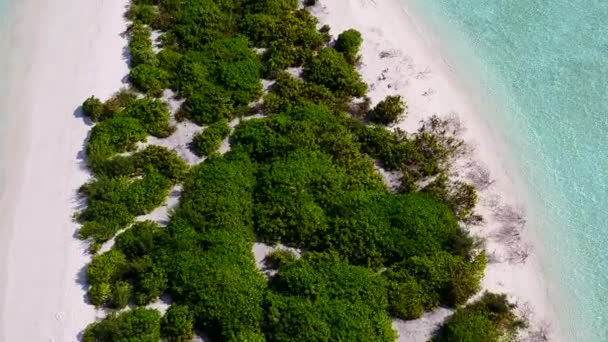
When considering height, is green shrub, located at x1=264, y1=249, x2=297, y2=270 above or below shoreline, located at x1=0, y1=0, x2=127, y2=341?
below

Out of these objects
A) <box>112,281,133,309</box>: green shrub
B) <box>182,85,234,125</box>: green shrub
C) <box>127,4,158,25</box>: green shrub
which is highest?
<box>127,4,158,25</box>: green shrub

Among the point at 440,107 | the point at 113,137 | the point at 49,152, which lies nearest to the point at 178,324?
the point at 113,137

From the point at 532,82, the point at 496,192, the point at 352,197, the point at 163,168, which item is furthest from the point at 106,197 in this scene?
the point at 532,82

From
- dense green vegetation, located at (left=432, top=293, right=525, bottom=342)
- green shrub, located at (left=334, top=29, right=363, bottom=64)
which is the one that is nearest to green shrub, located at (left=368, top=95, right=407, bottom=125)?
green shrub, located at (left=334, top=29, right=363, bottom=64)

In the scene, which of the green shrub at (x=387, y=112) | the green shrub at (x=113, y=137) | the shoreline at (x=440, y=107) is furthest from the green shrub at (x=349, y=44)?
the green shrub at (x=113, y=137)

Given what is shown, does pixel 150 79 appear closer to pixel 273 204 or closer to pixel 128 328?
pixel 273 204

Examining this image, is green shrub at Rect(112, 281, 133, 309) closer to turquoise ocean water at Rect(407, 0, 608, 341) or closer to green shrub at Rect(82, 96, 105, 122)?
green shrub at Rect(82, 96, 105, 122)
